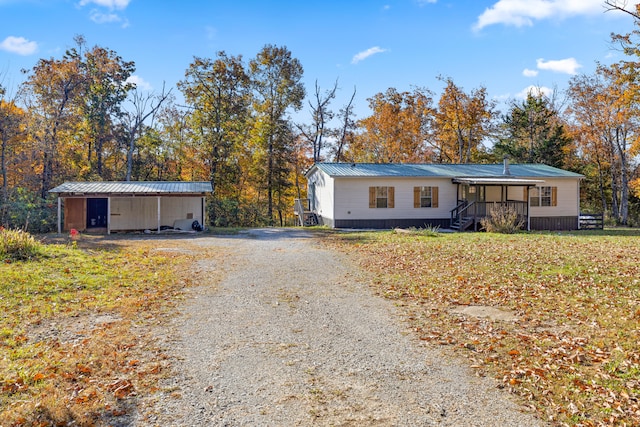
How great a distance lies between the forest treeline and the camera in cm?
2858

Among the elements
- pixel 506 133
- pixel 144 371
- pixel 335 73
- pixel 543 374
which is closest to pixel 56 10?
pixel 144 371

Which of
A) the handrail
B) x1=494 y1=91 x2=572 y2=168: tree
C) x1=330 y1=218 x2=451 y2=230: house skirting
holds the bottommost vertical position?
x1=330 y1=218 x2=451 y2=230: house skirting

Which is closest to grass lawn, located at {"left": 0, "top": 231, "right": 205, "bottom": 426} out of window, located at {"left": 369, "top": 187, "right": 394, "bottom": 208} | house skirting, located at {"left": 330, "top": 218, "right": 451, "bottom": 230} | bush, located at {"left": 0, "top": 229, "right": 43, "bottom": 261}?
bush, located at {"left": 0, "top": 229, "right": 43, "bottom": 261}

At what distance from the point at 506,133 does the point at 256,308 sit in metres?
35.7

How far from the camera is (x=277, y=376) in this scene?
4348mm

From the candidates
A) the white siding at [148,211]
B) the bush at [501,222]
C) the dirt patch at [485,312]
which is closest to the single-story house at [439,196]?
the bush at [501,222]

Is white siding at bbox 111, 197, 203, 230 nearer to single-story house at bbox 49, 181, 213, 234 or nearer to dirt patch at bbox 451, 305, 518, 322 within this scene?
single-story house at bbox 49, 181, 213, 234

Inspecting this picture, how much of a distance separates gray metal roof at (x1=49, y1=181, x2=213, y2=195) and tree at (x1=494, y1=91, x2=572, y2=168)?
2524 cm

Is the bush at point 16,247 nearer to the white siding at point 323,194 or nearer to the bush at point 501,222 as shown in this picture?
the white siding at point 323,194

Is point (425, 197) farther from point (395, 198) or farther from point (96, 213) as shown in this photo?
point (96, 213)

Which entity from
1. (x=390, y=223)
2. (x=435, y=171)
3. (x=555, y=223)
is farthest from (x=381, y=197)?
(x=555, y=223)

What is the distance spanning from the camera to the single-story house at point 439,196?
22188mm

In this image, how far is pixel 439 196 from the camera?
23.1 m

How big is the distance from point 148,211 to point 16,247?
11.6m
